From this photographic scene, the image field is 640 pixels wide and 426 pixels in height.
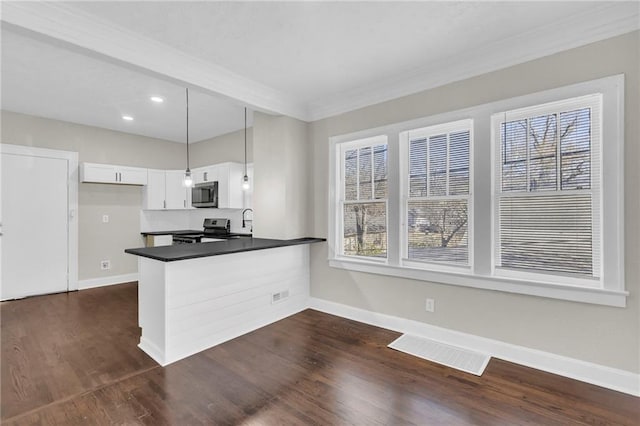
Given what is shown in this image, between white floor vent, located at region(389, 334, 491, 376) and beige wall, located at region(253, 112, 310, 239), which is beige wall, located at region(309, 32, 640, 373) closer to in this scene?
white floor vent, located at region(389, 334, 491, 376)

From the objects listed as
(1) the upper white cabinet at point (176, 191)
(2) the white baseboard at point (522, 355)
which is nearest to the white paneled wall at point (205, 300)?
(2) the white baseboard at point (522, 355)

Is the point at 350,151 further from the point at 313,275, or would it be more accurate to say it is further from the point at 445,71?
the point at 313,275

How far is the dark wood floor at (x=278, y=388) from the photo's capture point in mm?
2002

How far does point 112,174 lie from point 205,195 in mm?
1581

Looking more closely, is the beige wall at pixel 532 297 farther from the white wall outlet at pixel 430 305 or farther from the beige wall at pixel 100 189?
the beige wall at pixel 100 189

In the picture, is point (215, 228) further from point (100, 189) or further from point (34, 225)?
point (34, 225)

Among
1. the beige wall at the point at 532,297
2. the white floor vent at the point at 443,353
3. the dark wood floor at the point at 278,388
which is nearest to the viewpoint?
the dark wood floor at the point at 278,388

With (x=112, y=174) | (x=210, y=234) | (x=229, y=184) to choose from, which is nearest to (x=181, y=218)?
(x=210, y=234)

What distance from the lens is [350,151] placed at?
13.1 feet

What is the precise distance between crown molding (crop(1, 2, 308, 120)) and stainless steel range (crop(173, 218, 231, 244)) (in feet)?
9.00

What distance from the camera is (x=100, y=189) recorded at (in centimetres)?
545

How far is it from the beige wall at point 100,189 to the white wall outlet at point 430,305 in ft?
17.6

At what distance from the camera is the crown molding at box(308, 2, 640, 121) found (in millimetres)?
2262

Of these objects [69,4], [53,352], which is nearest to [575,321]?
[69,4]
